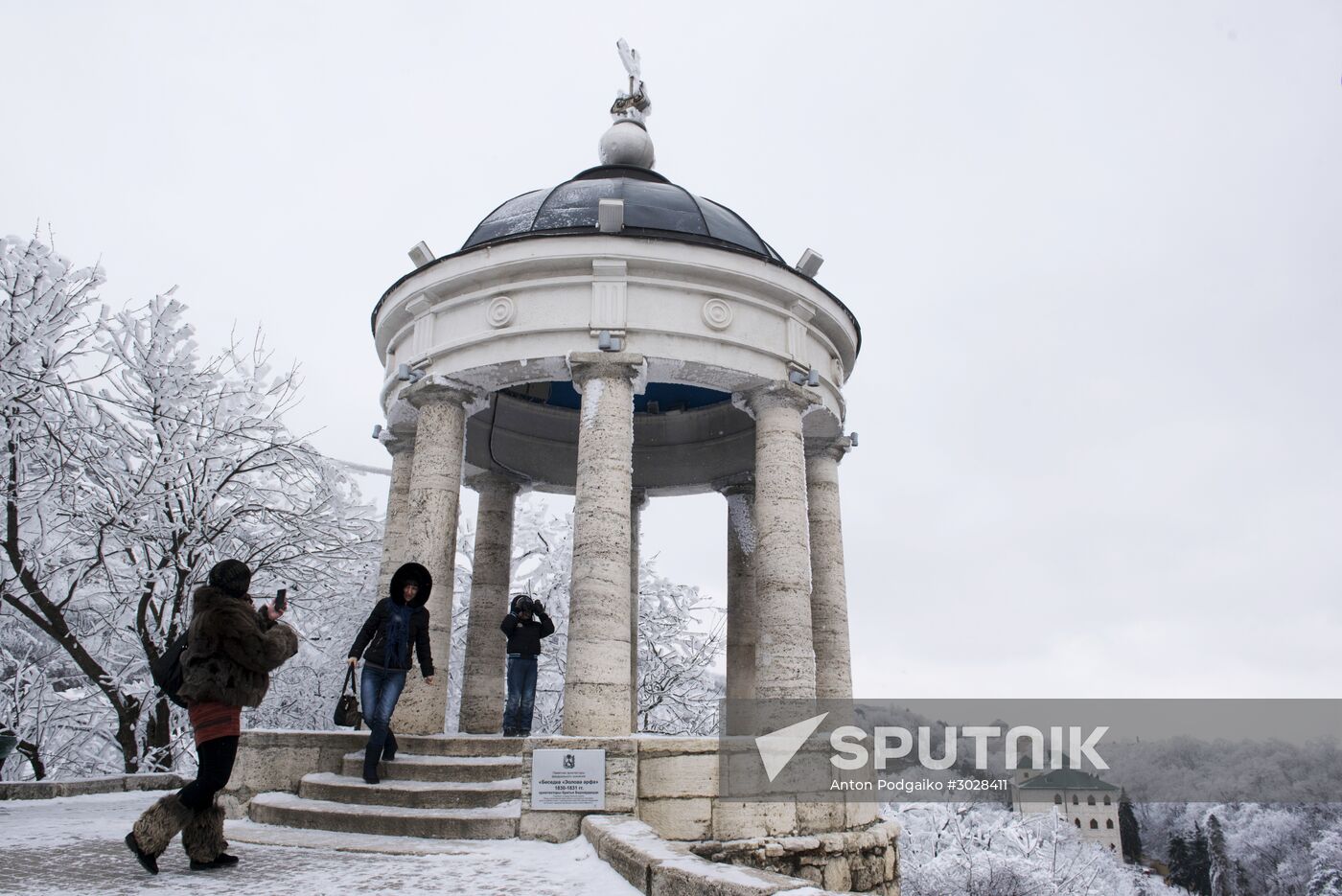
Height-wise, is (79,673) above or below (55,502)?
below

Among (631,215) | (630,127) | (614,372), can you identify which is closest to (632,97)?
(630,127)

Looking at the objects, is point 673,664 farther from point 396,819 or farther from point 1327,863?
point 1327,863

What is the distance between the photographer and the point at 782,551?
12352 millimetres

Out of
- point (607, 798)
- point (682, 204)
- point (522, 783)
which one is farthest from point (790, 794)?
point (682, 204)

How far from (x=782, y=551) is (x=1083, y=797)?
158ft

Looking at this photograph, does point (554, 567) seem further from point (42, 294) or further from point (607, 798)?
point (607, 798)

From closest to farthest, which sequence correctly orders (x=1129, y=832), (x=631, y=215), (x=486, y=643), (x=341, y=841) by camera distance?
(x=341, y=841) → (x=631, y=215) → (x=486, y=643) → (x=1129, y=832)

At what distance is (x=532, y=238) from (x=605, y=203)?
3.66 feet

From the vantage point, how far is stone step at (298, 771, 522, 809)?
877 cm

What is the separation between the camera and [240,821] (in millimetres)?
9164

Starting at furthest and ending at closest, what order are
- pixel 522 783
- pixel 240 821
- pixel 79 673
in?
pixel 79 673, pixel 240 821, pixel 522 783

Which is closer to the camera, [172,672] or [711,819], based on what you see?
[172,672]

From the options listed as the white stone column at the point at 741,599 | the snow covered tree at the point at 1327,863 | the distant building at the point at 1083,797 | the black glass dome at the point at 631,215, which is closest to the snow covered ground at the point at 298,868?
the black glass dome at the point at 631,215

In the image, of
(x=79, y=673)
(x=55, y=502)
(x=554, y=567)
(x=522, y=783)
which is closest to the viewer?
(x=522, y=783)
